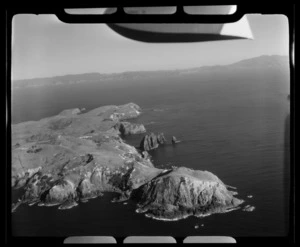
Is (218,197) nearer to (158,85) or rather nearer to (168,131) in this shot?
(168,131)

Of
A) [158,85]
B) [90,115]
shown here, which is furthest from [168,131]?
[90,115]

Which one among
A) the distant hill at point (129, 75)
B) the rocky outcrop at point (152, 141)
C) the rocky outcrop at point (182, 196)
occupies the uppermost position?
the distant hill at point (129, 75)

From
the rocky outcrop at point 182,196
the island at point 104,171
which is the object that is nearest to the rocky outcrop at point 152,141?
the island at point 104,171

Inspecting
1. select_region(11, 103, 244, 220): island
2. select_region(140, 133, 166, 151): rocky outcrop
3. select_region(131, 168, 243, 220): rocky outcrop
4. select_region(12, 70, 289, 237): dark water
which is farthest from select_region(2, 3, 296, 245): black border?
select_region(140, 133, 166, 151): rocky outcrop

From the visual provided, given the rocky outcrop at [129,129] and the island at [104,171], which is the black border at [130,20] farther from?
the rocky outcrop at [129,129]

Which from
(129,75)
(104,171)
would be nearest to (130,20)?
(129,75)

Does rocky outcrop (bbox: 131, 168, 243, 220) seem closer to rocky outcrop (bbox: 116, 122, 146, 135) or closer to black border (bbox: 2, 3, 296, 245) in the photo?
rocky outcrop (bbox: 116, 122, 146, 135)

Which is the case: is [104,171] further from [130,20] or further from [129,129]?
[130,20]
